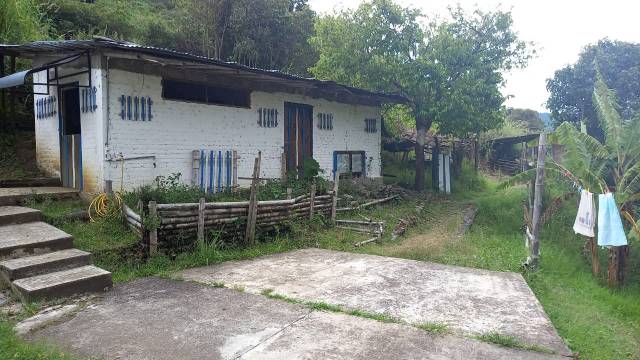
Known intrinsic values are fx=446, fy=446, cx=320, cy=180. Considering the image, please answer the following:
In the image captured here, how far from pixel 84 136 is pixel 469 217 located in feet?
33.4

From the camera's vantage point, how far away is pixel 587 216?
27.9 ft

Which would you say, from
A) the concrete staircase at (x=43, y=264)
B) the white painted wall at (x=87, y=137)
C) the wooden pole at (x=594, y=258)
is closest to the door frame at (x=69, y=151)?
the white painted wall at (x=87, y=137)

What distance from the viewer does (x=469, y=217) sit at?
1312 centimetres

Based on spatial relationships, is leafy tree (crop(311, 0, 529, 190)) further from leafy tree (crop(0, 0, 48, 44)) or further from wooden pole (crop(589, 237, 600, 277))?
leafy tree (crop(0, 0, 48, 44))

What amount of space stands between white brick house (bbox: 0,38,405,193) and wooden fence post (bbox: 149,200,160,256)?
79.3 inches

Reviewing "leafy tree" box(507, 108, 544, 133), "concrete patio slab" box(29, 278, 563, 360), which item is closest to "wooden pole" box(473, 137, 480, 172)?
"concrete patio slab" box(29, 278, 563, 360)

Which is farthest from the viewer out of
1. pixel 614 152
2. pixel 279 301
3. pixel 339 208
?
pixel 339 208

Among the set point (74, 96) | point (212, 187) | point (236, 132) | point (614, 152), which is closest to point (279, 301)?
point (212, 187)

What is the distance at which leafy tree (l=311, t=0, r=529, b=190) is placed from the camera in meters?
14.9

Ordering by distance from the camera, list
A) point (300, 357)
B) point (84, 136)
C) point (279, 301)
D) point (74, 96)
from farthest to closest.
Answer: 1. point (74, 96)
2. point (84, 136)
3. point (279, 301)
4. point (300, 357)

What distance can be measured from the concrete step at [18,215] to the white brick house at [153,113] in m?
1.22

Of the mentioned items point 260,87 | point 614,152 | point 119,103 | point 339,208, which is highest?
point 260,87

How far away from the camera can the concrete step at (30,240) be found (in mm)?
5953

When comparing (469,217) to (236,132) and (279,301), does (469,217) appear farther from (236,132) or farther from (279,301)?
(279,301)
